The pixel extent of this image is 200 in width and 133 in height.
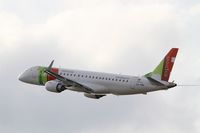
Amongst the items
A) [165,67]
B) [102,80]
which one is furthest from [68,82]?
[165,67]

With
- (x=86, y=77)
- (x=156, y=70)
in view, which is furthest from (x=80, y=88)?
(x=156, y=70)

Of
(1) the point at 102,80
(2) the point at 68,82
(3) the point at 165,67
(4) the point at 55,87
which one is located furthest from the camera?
(4) the point at 55,87

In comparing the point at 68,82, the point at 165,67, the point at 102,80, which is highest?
the point at 165,67

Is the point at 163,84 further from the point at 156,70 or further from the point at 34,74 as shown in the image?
the point at 34,74

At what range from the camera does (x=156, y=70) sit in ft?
477

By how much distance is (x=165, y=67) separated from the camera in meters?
145

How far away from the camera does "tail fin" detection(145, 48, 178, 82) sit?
14438cm

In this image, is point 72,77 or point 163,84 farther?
point 72,77

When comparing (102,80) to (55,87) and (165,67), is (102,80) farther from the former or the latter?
(165,67)

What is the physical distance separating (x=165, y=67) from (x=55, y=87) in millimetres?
19884

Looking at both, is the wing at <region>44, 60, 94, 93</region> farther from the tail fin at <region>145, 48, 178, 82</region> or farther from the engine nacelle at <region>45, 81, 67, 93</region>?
the tail fin at <region>145, 48, 178, 82</region>

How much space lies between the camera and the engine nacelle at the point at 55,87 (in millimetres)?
150125

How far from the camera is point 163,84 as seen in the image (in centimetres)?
14225

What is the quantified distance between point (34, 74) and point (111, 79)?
16.3 meters
